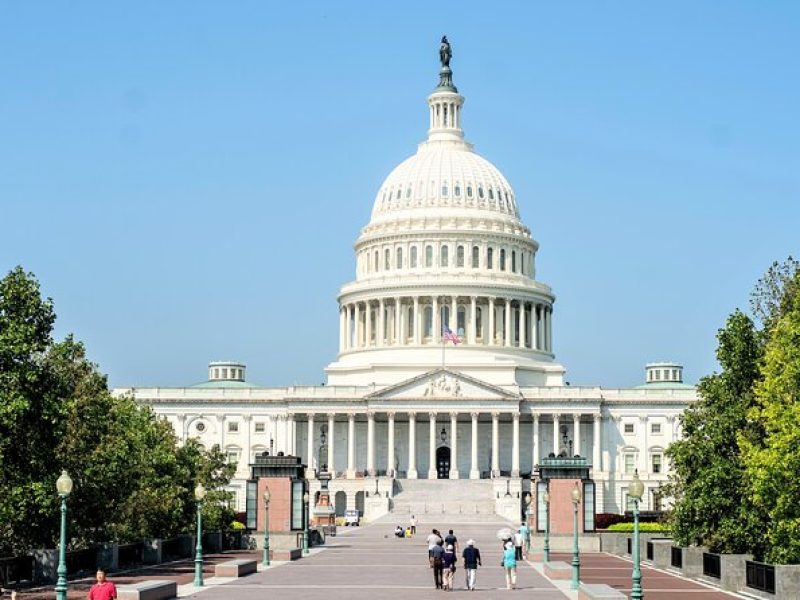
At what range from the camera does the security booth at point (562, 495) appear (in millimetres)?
79562

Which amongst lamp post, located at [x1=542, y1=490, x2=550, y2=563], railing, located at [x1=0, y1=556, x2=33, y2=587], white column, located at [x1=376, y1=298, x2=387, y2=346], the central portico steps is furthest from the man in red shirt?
white column, located at [x1=376, y1=298, x2=387, y2=346]

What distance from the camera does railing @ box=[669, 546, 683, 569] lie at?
202 ft

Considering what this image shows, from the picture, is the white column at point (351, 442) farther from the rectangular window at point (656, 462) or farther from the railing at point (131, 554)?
the railing at point (131, 554)

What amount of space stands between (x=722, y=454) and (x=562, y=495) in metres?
18.4

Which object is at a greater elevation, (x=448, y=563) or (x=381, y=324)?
(x=381, y=324)

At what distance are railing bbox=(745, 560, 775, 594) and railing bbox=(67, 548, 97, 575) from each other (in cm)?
2462

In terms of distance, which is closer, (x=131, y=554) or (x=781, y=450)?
(x=781, y=450)

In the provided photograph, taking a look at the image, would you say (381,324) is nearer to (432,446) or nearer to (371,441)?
(371,441)

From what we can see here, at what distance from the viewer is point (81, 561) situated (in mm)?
59250

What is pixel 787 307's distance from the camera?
6222 cm

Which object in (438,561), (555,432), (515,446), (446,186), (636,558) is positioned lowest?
(438,561)

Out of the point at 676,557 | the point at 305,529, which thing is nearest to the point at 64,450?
the point at 305,529

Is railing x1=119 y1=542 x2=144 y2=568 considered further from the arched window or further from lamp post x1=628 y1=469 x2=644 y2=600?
the arched window

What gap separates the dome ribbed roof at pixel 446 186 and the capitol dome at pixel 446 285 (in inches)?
4.8
